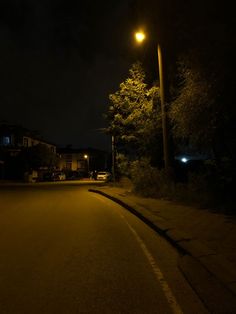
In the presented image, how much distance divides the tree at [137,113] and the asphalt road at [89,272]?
13.4m

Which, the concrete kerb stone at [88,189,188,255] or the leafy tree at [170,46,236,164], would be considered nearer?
the concrete kerb stone at [88,189,188,255]

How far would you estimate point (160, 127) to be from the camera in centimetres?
2598

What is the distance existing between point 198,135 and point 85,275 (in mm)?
9761

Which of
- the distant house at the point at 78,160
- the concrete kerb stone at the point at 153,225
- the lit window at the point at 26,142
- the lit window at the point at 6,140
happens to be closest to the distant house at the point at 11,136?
the lit window at the point at 6,140

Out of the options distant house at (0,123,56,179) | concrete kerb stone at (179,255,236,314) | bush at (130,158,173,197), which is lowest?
concrete kerb stone at (179,255,236,314)

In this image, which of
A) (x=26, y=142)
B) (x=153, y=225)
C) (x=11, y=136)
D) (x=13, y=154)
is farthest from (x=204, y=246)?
(x=26, y=142)

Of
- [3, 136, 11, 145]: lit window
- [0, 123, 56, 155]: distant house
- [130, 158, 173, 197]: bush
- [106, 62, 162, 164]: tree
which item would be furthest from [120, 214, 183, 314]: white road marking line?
[3, 136, 11, 145]: lit window

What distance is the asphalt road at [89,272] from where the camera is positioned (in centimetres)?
608

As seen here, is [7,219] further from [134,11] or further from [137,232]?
[134,11]

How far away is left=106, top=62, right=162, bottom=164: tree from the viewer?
26609 millimetres

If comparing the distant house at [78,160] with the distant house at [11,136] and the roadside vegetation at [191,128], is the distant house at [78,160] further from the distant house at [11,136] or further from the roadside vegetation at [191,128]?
the roadside vegetation at [191,128]

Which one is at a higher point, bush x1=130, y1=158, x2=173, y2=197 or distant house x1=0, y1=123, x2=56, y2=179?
distant house x1=0, y1=123, x2=56, y2=179

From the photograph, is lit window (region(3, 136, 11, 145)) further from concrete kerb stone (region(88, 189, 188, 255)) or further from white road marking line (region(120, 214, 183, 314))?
white road marking line (region(120, 214, 183, 314))

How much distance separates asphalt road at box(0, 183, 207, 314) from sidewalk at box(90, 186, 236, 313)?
0.22 m
